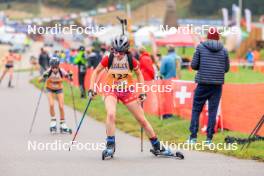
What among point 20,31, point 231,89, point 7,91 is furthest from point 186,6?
point 231,89

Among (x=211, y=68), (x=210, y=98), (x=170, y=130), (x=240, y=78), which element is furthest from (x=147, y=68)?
(x=240, y=78)

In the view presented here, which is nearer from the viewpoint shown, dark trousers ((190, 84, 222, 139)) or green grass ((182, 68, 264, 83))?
dark trousers ((190, 84, 222, 139))

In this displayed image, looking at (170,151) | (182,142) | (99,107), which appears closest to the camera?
(170,151)

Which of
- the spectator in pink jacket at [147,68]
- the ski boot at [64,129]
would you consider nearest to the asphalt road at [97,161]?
the ski boot at [64,129]

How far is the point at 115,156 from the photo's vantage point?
12.2 meters

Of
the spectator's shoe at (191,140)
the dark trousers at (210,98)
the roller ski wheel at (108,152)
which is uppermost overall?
the dark trousers at (210,98)

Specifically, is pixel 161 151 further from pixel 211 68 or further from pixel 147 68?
pixel 147 68

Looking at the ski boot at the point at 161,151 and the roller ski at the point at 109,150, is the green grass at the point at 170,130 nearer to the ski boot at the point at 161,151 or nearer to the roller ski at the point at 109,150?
the ski boot at the point at 161,151

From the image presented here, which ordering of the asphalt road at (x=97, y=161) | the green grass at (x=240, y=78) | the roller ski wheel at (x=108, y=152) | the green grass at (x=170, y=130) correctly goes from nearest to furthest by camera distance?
the asphalt road at (x=97, y=161), the roller ski wheel at (x=108, y=152), the green grass at (x=170, y=130), the green grass at (x=240, y=78)

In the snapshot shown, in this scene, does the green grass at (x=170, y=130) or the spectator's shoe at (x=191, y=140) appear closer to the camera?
the green grass at (x=170, y=130)

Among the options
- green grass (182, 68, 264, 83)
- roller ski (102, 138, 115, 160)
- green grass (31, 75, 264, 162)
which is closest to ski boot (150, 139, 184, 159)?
roller ski (102, 138, 115, 160)

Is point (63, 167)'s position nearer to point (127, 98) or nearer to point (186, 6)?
point (127, 98)

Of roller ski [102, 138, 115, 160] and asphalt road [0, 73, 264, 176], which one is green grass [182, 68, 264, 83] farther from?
roller ski [102, 138, 115, 160]

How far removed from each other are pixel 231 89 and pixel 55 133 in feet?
12.4
